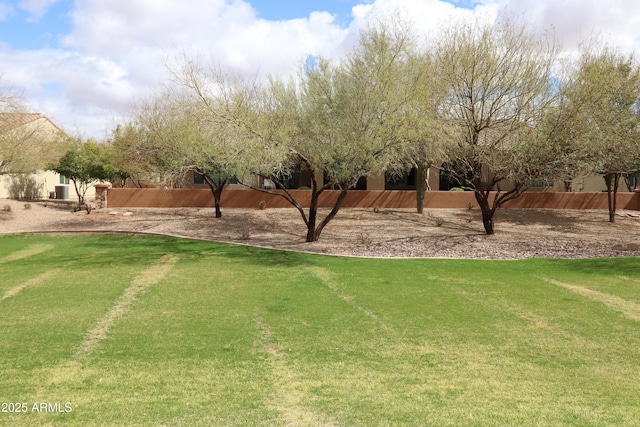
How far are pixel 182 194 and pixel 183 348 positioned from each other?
72.2ft

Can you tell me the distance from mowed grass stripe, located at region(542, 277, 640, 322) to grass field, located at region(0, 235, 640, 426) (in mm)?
42

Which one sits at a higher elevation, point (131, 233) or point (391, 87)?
point (391, 87)

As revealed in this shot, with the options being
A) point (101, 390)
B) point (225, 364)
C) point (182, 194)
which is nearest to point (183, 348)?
point (225, 364)

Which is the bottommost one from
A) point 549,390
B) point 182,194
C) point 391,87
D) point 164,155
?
point 549,390

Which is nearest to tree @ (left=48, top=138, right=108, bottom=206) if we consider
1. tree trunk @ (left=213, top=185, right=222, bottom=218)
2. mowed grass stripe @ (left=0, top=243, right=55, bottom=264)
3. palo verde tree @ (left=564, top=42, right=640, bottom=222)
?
tree trunk @ (left=213, top=185, right=222, bottom=218)

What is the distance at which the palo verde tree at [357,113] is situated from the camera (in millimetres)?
15727

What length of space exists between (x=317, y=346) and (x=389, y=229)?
50.4 feet

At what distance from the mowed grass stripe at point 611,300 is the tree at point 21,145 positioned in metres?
23.5

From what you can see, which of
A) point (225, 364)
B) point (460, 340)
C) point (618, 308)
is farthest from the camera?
point (618, 308)

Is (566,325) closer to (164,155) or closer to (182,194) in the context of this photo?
(164,155)

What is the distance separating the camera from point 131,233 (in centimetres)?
2086

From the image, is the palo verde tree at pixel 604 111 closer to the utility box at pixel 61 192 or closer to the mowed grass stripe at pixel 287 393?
the mowed grass stripe at pixel 287 393

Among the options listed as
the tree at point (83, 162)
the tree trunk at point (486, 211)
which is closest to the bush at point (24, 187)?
the tree at point (83, 162)

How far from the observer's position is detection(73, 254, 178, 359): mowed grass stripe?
7.51m
